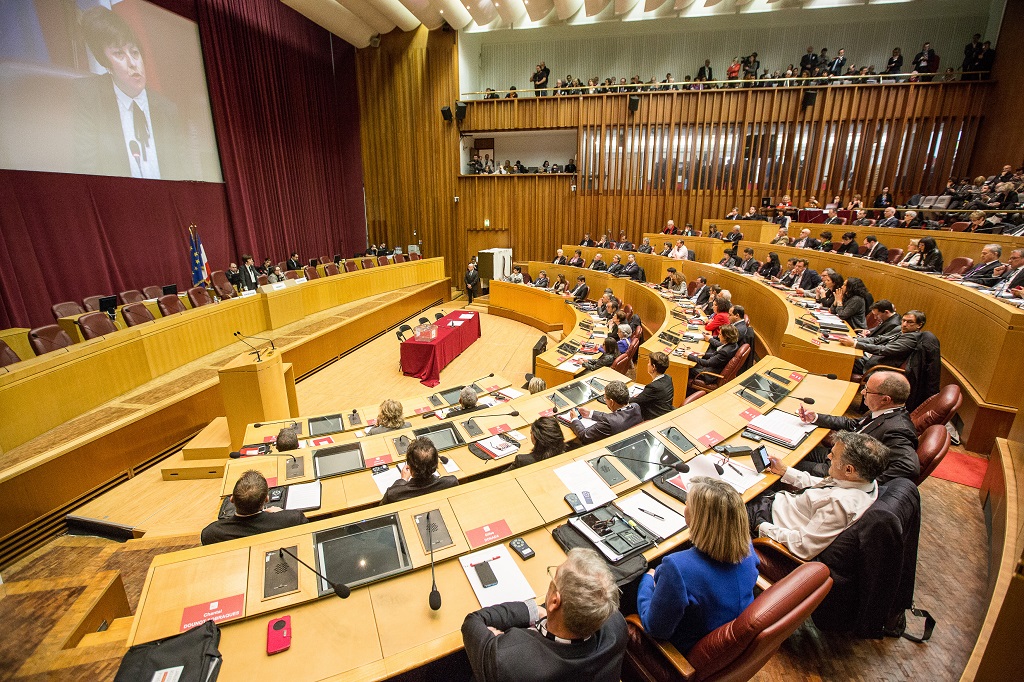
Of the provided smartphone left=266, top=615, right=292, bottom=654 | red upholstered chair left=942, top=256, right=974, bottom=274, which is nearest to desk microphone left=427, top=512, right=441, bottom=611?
smartphone left=266, top=615, right=292, bottom=654

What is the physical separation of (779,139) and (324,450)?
45.1 feet

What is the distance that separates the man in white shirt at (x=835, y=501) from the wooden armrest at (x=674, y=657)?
3.11ft

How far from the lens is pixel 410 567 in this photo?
73.5 inches

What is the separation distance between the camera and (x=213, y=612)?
168 centimetres

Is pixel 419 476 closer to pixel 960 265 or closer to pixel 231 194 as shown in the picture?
pixel 960 265

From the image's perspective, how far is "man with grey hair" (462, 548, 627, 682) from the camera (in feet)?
4.26

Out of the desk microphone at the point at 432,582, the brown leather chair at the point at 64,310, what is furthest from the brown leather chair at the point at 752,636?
the brown leather chair at the point at 64,310

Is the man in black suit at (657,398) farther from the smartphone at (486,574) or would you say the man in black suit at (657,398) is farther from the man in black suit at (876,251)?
the man in black suit at (876,251)

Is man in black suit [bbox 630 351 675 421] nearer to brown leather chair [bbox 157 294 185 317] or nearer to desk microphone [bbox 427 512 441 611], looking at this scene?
desk microphone [bbox 427 512 441 611]

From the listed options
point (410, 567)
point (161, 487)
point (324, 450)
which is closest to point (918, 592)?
point (410, 567)

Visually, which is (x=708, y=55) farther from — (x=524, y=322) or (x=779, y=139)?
(x=524, y=322)

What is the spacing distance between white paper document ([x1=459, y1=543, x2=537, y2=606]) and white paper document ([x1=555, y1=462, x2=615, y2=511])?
512mm

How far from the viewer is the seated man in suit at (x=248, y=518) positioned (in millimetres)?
2197

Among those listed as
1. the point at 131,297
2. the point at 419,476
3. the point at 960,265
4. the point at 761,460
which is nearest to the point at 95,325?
the point at 131,297
